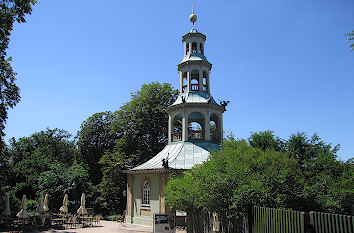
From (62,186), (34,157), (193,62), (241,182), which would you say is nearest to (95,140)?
(34,157)

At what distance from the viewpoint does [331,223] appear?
22.7 ft

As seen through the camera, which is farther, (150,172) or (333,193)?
(150,172)

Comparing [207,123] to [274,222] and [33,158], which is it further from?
[33,158]

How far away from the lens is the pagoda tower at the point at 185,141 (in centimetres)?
2178

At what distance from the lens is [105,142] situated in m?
41.3

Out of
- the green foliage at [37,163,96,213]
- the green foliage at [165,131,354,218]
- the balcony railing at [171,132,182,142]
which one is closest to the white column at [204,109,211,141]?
the balcony railing at [171,132,182,142]

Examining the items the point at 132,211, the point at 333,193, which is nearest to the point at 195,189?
the point at 333,193

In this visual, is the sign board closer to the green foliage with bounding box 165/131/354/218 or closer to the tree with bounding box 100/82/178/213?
the green foliage with bounding box 165/131/354/218

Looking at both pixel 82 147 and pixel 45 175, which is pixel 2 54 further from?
pixel 82 147

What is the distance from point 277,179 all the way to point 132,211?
1484 cm

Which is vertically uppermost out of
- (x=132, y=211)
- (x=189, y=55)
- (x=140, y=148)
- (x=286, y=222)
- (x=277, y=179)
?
(x=189, y=55)

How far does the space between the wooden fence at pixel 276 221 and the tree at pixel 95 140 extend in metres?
32.7

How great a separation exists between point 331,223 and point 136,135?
30.1m

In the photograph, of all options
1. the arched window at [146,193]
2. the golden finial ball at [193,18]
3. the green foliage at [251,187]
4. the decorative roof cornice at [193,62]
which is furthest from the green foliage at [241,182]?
the golden finial ball at [193,18]
